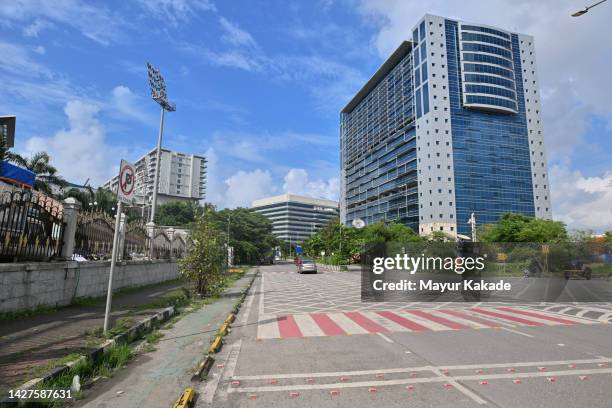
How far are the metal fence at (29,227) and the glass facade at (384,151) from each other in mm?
95357

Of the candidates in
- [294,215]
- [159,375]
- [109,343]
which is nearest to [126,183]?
[109,343]

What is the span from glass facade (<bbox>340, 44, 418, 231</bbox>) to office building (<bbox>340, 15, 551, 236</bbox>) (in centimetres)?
60

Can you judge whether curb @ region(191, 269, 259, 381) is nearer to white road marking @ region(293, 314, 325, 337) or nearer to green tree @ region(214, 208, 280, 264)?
white road marking @ region(293, 314, 325, 337)

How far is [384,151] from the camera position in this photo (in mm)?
123188

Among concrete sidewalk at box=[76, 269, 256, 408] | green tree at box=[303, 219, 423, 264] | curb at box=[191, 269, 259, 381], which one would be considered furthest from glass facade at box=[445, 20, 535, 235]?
concrete sidewalk at box=[76, 269, 256, 408]

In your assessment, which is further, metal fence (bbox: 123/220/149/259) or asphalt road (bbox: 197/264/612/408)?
metal fence (bbox: 123/220/149/259)

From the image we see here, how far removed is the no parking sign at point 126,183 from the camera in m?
7.95

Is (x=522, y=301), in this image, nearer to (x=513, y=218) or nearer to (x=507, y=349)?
(x=507, y=349)

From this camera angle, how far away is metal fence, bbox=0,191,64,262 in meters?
8.95

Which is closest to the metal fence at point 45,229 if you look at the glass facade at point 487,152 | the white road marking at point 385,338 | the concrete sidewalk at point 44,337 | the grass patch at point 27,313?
the grass patch at point 27,313

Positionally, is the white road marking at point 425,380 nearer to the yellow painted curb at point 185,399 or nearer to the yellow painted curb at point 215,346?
the yellow painted curb at point 185,399

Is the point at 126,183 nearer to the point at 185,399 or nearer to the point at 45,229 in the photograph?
the point at 45,229

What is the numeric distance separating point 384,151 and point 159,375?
12213 centimetres

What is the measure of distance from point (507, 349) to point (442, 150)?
95.5m
